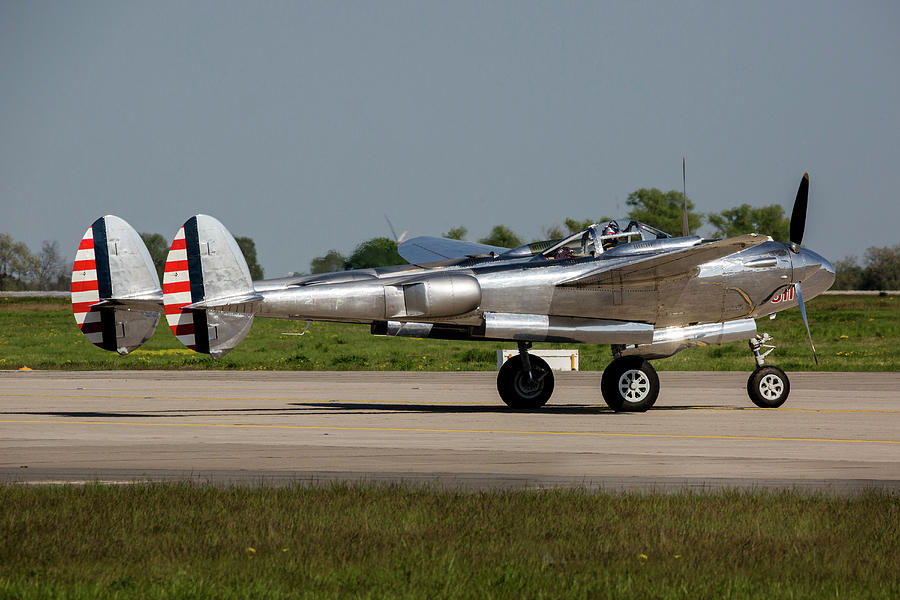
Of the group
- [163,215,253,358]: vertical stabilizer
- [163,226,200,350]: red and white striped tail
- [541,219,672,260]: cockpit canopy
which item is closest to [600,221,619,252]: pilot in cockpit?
[541,219,672,260]: cockpit canopy

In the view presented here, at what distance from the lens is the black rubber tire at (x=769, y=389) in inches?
790

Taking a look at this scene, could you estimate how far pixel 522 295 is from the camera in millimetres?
19375

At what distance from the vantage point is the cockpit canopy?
20.0 m

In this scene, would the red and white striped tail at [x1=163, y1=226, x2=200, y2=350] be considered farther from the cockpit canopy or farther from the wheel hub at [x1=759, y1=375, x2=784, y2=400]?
the wheel hub at [x1=759, y1=375, x2=784, y2=400]

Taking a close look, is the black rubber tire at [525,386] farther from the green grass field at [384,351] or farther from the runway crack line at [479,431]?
the green grass field at [384,351]

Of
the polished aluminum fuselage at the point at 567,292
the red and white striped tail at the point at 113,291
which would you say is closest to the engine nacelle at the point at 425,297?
the polished aluminum fuselage at the point at 567,292

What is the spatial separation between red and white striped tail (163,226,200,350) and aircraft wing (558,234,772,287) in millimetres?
6501

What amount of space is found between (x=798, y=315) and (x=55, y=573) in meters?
58.8

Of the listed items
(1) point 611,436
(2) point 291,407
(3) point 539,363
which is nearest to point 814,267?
(3) point 539,363

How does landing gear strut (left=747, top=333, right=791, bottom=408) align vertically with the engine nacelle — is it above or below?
below

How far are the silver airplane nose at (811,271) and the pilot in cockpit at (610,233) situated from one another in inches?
131

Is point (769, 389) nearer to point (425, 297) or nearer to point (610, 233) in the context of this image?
point (610, 233)

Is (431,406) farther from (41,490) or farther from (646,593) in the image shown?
(646,593)

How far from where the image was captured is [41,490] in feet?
33.6
